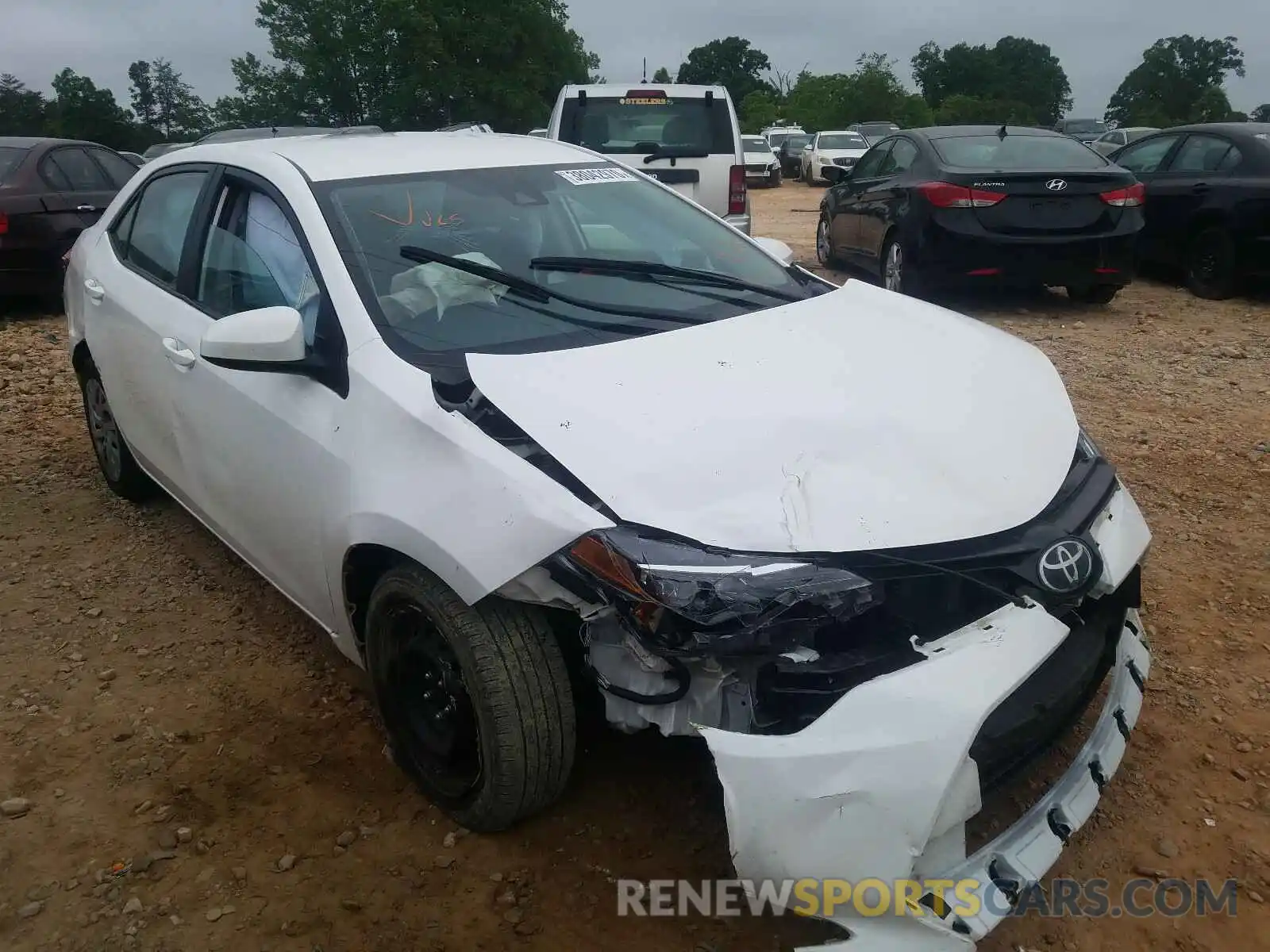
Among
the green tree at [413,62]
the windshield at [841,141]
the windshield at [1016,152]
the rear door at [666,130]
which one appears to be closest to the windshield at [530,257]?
the windshield at [1016,152]

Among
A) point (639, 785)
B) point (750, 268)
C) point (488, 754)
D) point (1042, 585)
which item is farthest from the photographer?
point (750, 268)

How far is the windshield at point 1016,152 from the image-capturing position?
7.56 m

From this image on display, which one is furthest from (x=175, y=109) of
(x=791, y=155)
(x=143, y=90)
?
(x=791, y=155)

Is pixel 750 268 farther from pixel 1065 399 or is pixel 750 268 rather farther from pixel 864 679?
pixel 864 679

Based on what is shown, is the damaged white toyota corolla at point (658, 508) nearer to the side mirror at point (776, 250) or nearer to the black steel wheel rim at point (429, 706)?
the black steel wheel rim at point (429, 706)

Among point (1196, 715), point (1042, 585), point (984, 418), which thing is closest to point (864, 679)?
point (1042, 585)

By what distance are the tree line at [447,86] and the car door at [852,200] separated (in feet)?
98.7

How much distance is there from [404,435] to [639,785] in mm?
1098

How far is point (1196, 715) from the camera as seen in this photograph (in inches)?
112

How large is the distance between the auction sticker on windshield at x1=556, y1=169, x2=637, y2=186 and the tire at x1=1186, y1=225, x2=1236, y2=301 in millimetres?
6381

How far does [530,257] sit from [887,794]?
187 centimetres

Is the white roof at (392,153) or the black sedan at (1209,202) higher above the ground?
the white roof at (392,153)

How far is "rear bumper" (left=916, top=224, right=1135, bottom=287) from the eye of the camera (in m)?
7.21

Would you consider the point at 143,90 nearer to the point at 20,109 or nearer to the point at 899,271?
the point at 20,109
